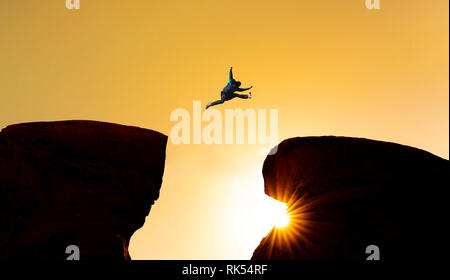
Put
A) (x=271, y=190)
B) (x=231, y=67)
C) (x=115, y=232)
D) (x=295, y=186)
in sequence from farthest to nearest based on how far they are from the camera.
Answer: (x=231, y=67) → (x=271, y=190) → (x=295, y=186) → (x=115, y=232)

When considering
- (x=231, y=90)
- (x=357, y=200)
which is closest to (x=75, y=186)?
(x=231, y=90)

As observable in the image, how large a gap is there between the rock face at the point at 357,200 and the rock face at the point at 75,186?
6.80 meters

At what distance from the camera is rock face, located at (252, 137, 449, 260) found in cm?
1169

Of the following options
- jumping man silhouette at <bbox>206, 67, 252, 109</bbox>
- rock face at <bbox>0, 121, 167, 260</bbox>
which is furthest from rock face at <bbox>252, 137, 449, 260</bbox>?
rock face at <bbox>0, 121, 167, 260</bbox>

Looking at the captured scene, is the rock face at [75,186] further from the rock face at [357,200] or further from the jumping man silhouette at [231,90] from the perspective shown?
the rock face at [357,200]

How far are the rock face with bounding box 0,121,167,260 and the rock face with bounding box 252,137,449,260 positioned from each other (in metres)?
6.80

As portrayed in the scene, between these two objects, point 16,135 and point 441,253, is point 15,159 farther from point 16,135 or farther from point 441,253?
point 441,253

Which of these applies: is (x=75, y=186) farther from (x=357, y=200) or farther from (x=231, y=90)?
(x=357, y=200)

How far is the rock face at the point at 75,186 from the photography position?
11.4 metres

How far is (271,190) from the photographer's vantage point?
16.5m

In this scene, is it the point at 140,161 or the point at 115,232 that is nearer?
the point at 115,232

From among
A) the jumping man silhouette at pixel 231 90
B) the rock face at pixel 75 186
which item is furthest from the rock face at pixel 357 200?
the rock face at pixel 75 186
